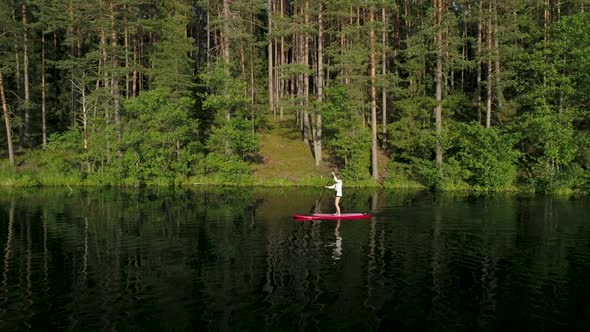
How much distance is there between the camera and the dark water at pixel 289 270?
1247 cm

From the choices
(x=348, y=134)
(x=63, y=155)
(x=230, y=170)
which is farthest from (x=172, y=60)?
(x=348, y=134)

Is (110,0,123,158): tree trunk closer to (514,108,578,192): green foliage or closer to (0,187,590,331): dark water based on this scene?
(0,187,590,331): dark water

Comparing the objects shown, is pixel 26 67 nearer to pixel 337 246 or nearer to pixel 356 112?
pixel 356 112

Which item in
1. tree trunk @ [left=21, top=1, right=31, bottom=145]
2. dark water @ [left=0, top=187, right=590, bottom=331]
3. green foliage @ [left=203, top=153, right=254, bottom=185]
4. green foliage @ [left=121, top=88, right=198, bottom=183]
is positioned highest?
tree trunk @ [left=21, top=1, right=31, bottom=145]

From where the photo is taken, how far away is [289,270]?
55.2 ft

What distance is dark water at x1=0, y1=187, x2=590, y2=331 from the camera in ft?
40.9

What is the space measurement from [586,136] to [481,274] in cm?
3216

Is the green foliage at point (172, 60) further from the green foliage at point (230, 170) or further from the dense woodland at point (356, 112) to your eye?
the green foliage at point (230, 170)

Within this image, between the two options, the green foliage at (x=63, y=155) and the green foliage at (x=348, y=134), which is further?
the green foliage at (x=63, y=155)

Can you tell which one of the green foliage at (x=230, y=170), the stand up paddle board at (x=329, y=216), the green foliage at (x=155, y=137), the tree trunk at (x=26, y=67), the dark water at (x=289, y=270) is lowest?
the dark water at (x=289, y=270)

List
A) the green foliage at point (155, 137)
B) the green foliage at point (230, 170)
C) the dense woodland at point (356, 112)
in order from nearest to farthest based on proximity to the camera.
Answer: the dense woodland at point (356, 112)
the green foliage at point (155, 137)
the green foliage at point (230, 170)

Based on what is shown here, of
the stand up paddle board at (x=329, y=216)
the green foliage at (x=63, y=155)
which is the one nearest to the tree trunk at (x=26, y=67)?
the green foliage at (x=63, y=155)

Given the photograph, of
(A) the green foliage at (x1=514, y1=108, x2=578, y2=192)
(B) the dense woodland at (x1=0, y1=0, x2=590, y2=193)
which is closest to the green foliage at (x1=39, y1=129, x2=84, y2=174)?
(B) the dense woodland at (x1=0, y1=0, x2=590, y2=193)

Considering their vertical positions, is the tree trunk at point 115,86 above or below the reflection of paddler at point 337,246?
above
